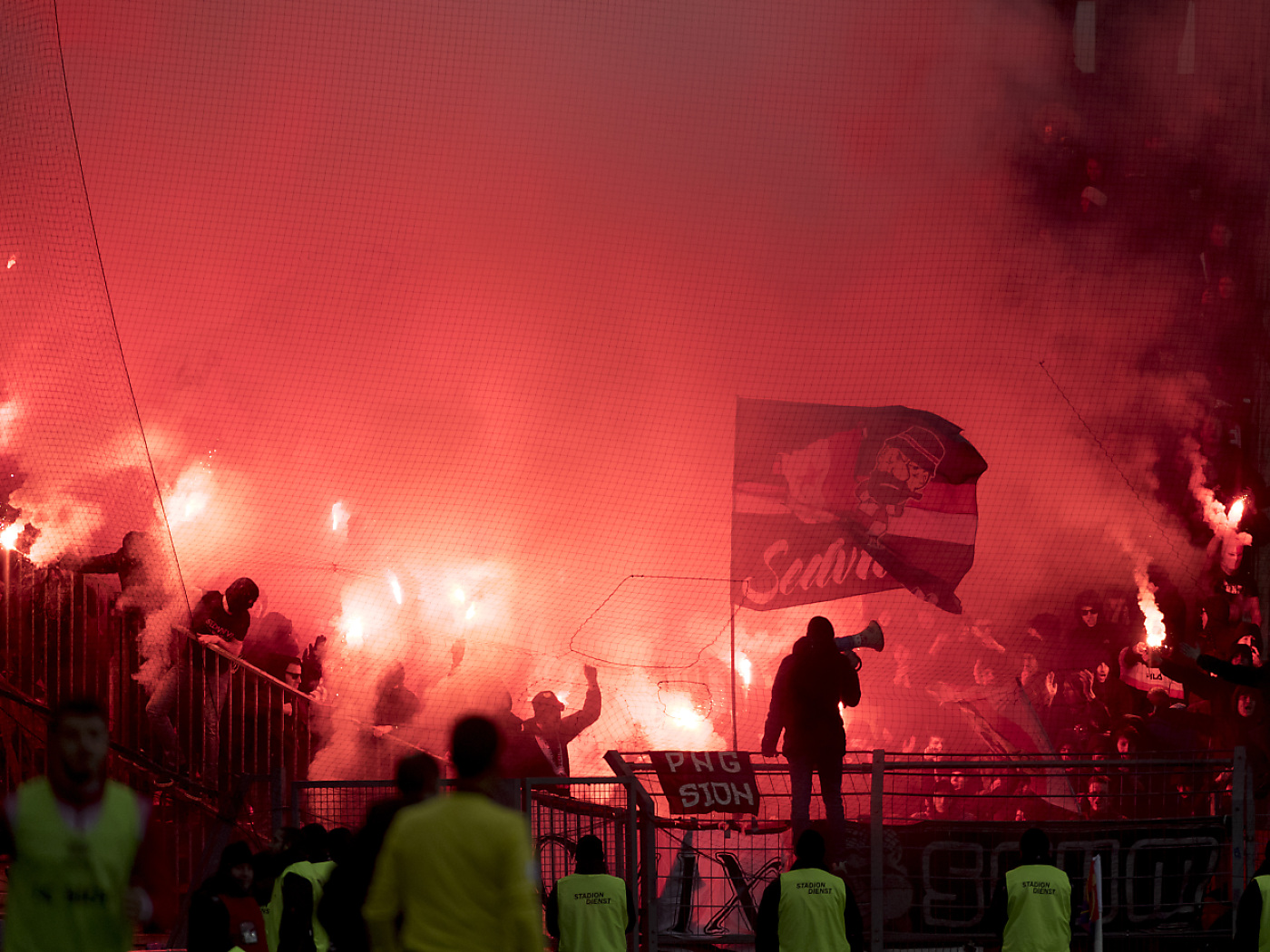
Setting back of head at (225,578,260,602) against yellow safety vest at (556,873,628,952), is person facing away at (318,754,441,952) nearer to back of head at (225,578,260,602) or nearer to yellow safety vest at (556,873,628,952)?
yellow safety vest at (556,873,628,952)

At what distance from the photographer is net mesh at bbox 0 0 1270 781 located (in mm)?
12734

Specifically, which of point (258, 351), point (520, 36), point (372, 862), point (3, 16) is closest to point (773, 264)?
point (520, 36)

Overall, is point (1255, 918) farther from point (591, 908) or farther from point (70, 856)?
point (70, 856)

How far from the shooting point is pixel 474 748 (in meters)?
2.55

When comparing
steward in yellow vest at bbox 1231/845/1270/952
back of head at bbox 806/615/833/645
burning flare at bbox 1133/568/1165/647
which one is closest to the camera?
steward in yellow vest at bbox 1231/845/1270/952

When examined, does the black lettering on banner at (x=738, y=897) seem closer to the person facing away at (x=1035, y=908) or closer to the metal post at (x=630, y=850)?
the metal post at (x=630, y=850)

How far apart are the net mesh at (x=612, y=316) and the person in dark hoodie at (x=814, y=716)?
5.77 meters

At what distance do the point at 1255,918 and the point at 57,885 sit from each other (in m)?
3.21

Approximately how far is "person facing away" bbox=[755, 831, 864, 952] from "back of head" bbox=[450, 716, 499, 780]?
6.62ft

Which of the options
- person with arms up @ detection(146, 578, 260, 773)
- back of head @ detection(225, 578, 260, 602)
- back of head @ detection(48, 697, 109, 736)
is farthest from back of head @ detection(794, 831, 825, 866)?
back of head @ detection(225, 578, 260, 602)

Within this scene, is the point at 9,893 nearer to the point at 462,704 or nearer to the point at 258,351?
the point at 462,704

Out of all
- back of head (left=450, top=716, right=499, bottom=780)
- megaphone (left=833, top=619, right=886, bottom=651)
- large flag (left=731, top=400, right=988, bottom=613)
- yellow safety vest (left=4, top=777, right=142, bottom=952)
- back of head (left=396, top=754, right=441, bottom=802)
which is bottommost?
yellow safety vest (left=4, top=777, right=142, bottom=952)

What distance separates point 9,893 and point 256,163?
11.5 m

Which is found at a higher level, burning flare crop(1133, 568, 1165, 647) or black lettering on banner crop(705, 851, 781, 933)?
burning flare crop(1133, 568, 1165, 647)
